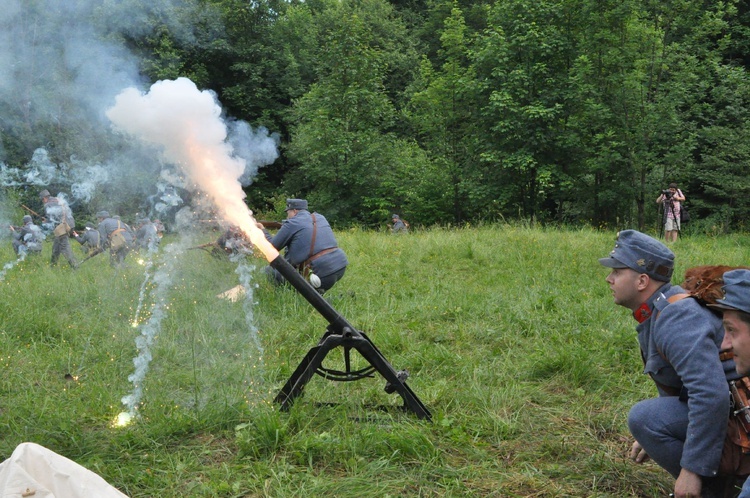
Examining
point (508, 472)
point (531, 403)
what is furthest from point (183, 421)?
point (531, 403)

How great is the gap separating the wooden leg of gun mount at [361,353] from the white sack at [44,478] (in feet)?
5.45

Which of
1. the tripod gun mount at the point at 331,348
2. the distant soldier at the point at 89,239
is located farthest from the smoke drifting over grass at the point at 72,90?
the tripod gun mount at the point at 331,348

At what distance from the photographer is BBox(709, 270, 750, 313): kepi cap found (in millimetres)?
2242

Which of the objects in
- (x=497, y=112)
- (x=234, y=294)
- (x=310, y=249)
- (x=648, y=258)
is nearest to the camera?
(x=648, y=258)

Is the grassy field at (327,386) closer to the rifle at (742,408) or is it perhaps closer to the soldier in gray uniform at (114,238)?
the rifle at (742,408)

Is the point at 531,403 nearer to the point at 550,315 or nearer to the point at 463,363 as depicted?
the point at 463,363

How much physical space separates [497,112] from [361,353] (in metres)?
18.5

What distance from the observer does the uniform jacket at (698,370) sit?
8.61 feet

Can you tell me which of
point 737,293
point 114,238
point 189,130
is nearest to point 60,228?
point 114,238

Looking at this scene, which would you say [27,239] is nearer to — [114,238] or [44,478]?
[114,238]

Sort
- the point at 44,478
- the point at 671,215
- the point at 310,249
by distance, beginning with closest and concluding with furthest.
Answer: the point at 44,478 < the point at 310,249 < the point at 671,215

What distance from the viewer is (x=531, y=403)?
4668 mm

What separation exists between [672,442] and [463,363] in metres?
2.60

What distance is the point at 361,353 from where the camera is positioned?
13.6 feet
